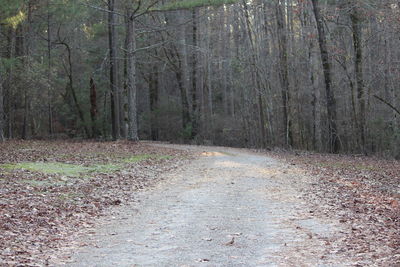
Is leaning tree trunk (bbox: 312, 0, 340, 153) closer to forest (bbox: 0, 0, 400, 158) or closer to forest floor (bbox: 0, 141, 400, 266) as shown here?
forest (bbox: 0, 0, 400, 158)

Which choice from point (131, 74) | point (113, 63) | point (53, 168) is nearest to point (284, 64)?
point (131, 74)

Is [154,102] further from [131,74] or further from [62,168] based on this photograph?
[62,168]

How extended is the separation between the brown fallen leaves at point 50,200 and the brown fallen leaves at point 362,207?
13.5 ft

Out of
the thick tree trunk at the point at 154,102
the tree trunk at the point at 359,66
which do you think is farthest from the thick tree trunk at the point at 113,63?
the tree trunk at the point at 359,66

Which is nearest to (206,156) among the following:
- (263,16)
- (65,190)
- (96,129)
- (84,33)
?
(65,190)

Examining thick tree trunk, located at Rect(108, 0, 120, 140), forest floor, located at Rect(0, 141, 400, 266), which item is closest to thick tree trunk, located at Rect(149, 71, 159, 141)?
thick tree trunk, located at Rect(108, 0, 120, 140)

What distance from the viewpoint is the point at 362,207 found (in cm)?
1014

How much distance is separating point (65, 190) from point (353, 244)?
279 inches

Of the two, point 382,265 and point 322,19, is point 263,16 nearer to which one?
point 322,19

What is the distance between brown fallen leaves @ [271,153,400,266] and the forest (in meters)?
5.72

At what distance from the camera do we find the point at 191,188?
42.6 ft

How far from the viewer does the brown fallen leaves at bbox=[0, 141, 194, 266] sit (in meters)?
7.27

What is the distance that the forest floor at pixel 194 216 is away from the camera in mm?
6676

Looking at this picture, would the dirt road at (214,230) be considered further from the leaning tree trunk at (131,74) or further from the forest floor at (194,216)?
the leaning tree trunk at (131,74)
